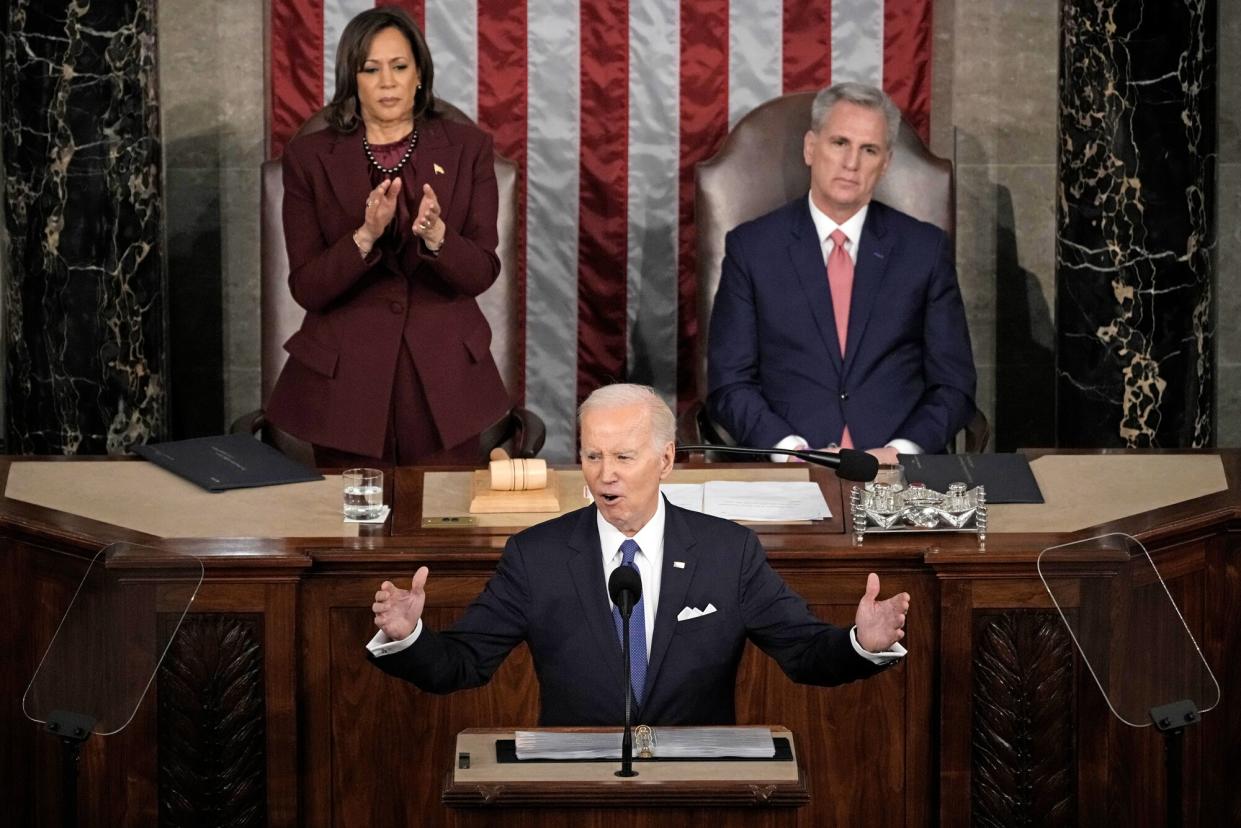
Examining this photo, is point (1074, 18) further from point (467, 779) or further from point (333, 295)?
point (467, 779)

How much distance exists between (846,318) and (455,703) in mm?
1977

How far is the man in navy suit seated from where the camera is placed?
5160 mm

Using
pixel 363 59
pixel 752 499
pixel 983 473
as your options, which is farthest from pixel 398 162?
pixel 983 473

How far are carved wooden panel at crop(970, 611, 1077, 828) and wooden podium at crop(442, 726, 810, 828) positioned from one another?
111 cm

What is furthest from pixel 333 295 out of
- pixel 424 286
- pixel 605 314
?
pixel 605 314

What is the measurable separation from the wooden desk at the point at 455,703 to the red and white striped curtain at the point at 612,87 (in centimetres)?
245

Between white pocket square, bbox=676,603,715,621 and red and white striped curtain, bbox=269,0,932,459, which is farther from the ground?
red and white striped curtain, bbox=269,0,932,459

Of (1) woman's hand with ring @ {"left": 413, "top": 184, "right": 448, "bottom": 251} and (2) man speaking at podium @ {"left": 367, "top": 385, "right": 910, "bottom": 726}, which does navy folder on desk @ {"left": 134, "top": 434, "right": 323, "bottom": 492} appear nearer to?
(1) woman's hand with ring @ {"left": 413, "top": 184, "right": 448, "bottom": 251}

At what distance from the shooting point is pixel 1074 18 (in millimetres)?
5715

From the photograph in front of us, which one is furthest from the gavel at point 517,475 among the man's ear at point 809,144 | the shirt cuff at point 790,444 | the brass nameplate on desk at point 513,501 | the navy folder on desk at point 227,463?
the man's ear at point 809,144

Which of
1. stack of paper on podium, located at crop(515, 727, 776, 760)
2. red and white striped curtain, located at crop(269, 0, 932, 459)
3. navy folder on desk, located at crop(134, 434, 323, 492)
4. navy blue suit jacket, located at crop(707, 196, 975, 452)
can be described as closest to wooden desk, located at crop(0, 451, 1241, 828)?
navy folder on desk, located at crop(134, 434, 323, 492)

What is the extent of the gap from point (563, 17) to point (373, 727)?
2.96 meters

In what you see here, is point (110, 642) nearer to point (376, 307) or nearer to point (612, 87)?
point (376, 307)

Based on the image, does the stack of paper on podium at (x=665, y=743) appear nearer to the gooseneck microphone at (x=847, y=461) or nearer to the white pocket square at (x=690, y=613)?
the white pocket square at (x=690, y=613)
